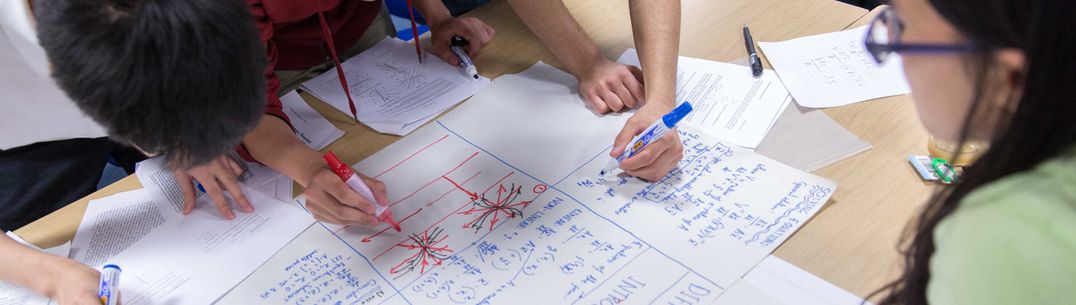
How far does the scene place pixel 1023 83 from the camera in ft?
1.56

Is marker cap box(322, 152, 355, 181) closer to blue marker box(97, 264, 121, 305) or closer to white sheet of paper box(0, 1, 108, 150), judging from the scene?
blue marker box(97, 264, 121, 305)

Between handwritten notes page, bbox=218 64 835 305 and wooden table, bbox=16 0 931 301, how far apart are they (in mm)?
42

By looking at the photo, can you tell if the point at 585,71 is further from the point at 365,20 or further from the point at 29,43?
the point at 29,43

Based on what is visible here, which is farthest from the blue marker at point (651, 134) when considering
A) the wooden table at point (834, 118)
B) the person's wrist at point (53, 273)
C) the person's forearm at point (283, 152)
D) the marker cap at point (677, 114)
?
the person's wrist at point (53, 273)

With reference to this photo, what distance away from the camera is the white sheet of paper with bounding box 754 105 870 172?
3.15 feet

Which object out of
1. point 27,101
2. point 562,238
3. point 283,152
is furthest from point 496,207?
point 27,101

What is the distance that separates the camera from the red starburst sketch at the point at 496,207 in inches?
37.6

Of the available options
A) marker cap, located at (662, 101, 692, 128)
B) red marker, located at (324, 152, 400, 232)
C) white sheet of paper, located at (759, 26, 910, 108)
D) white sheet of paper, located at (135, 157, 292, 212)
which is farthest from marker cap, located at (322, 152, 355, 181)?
white sheet of paper, located at (759, 26, 910, 108)

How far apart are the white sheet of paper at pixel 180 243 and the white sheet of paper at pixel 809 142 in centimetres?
71

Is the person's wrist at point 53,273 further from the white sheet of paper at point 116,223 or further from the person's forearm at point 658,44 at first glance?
the person's forearm at point 658,44

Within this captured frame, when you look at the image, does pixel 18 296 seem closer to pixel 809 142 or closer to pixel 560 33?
pixel 560 33

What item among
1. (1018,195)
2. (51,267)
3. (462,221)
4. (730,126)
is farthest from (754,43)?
(51,267)

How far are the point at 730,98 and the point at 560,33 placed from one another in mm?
354

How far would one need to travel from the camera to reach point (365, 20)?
4.70ft
